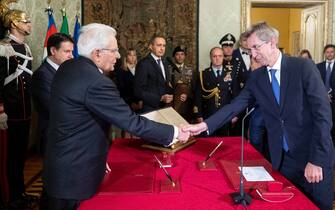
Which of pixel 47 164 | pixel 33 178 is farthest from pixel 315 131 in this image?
pixel 33 178

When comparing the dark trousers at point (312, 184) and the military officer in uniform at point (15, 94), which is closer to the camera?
the dark trousers at point (312, 184)

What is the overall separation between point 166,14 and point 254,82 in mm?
4707

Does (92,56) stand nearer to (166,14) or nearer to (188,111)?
(188,111)

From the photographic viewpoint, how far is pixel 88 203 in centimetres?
197

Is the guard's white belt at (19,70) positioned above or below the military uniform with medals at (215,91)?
above

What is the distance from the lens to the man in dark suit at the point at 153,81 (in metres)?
4.70

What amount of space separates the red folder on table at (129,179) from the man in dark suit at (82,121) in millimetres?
94

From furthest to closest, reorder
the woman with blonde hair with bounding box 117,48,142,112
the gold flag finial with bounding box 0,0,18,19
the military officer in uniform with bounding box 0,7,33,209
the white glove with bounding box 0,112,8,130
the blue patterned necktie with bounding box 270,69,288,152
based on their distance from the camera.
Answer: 1. the woman with blonde hair with bounding box 117,48,142,112
2. the gold flag finial with bounding box 0,0,18,19
3. the military officer in uniform with bounding box 0,7,33,209
4. the white glove with bounding box 0,112,8,130
5. the blue patterned necktie with bounding box 270,69,288,152

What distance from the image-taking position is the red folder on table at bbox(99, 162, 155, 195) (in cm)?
212

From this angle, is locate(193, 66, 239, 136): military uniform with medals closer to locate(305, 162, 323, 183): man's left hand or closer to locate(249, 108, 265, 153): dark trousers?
locate(249, 108, 265, 153): dark trousers

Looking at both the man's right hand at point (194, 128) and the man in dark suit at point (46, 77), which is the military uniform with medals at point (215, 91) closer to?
the man in dark suit at point (46, 77)

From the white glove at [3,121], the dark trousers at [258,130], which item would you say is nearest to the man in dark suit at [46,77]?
the white glove at [3,121]

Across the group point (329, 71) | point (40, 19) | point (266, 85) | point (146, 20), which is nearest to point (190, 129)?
point (266, 85)

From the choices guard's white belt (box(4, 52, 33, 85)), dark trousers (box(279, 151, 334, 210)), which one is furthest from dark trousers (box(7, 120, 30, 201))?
dark trousers (box(279, 151, 334, 210))
